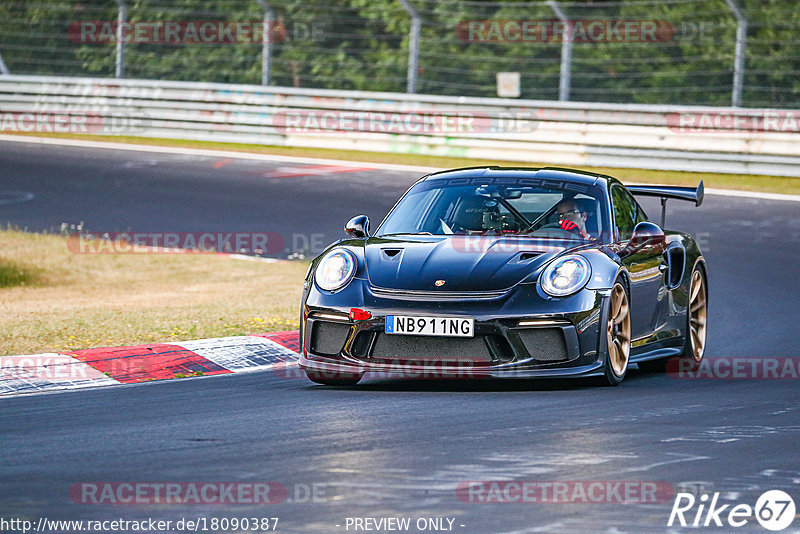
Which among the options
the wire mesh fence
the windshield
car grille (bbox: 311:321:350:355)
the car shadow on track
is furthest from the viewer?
the wire mesh fence

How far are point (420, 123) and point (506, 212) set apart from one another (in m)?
13.1

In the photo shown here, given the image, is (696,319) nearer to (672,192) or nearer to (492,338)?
(672,192)

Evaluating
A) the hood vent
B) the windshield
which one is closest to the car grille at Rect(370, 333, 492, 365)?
the hood vent

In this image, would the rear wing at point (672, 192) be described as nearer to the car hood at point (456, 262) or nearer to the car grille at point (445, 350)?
the car hood at point (456, 262)

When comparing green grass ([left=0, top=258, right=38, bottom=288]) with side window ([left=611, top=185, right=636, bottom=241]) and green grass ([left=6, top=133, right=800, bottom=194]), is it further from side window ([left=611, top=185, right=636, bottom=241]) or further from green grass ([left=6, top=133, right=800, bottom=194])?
green grass ([left=6, top=133, right=800, bottom=194])

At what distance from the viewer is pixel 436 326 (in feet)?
23.0

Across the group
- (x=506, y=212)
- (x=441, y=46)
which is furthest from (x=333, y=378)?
(x=441, y=46)

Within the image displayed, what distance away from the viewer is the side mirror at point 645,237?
8.06 m

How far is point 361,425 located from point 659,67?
17325 millimetres

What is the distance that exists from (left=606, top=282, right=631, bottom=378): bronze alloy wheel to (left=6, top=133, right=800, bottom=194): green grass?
10.9 metres

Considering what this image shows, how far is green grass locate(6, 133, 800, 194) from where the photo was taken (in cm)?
1862

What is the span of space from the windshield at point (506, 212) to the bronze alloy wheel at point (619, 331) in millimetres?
621

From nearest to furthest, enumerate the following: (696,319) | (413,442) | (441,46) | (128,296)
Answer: (413,442)
(696,319)
(128,296)
(441,46)

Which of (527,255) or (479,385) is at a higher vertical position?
(527,255)
